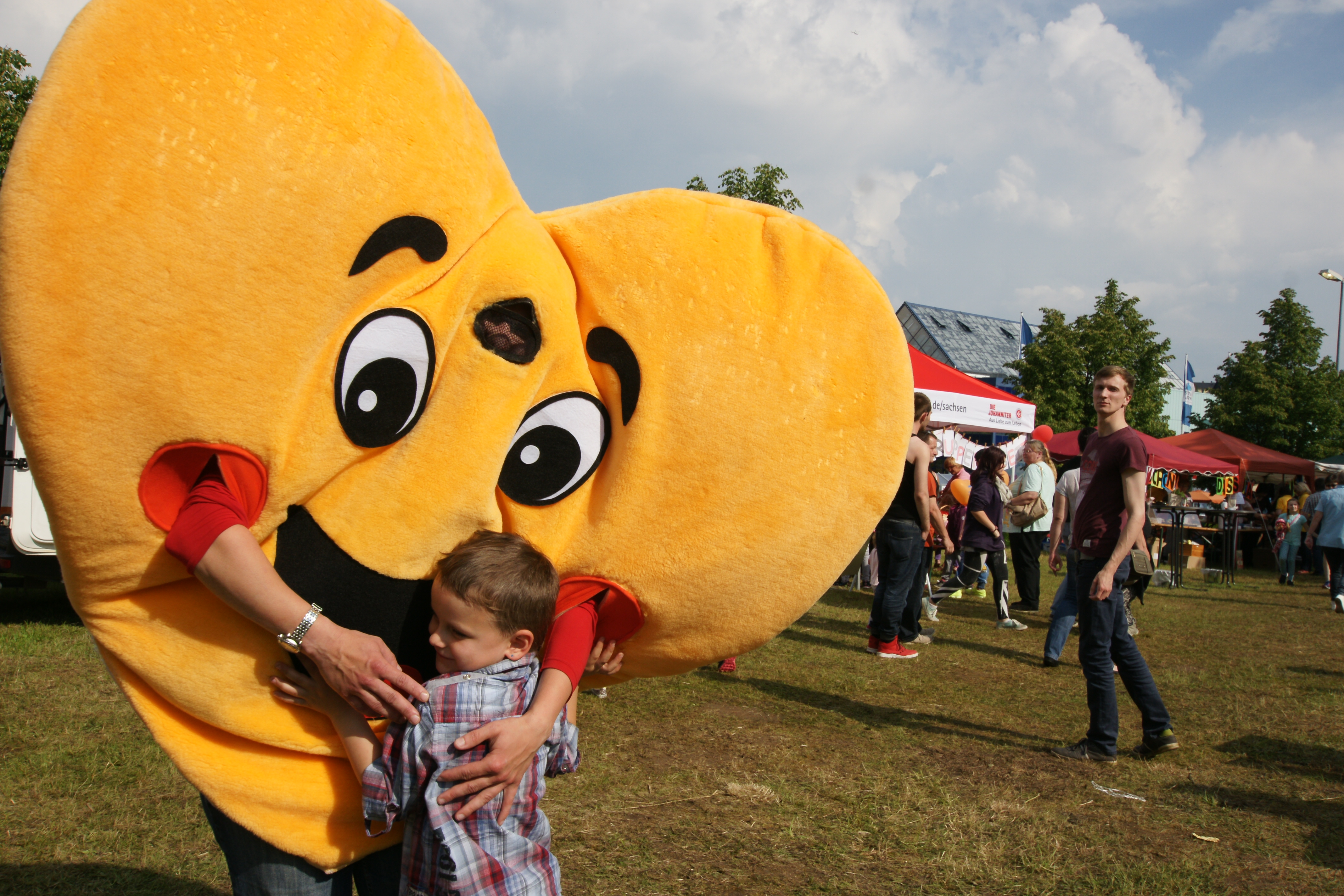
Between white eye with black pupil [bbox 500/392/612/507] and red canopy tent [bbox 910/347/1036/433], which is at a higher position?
red canopy tent [bbox 910/347/1036/433]

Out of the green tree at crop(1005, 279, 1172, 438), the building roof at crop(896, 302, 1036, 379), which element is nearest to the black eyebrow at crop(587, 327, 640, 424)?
the green tree at crop(1005, 279, 1172, 438)

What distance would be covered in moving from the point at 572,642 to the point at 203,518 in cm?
69

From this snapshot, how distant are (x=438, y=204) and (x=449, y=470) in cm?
48

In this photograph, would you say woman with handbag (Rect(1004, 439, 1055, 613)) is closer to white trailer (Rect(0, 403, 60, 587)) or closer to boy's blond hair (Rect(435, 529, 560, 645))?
boy's blond hair (Rect(435, 529, 560, 645))

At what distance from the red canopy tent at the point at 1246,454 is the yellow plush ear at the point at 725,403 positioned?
74.0 ft

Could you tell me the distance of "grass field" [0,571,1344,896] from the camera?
3455 mm

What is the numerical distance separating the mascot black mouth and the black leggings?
8577mm

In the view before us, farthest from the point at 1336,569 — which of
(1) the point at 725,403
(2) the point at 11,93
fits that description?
(2) the point at 11,93

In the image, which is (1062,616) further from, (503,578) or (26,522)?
(26,522)

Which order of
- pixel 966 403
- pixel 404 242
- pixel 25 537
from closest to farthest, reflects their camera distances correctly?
pixel 404 242, pixel 25 537, pixel 966 403

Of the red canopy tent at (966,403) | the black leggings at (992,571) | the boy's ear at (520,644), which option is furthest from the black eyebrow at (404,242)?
the red canopy tent at (966,403)

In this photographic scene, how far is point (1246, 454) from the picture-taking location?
835 inches

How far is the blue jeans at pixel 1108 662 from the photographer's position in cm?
486

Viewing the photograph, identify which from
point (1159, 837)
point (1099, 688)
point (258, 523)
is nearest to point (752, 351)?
point (258, 523)
